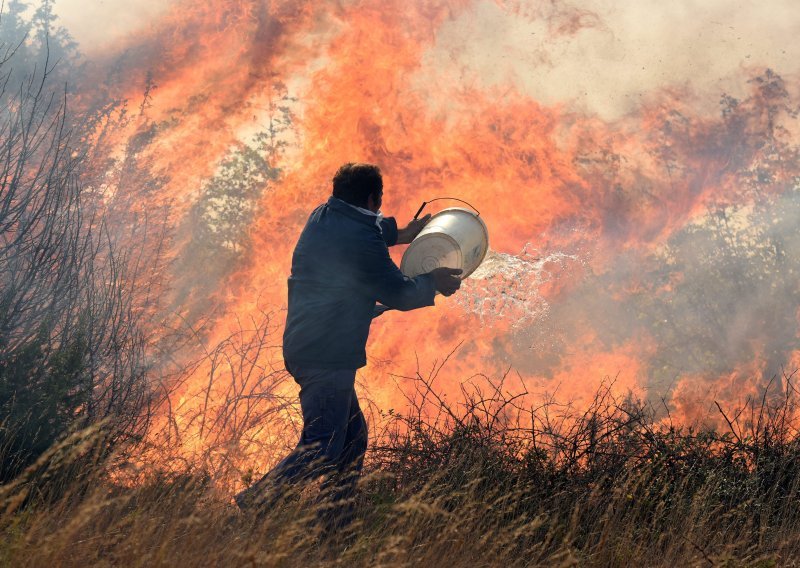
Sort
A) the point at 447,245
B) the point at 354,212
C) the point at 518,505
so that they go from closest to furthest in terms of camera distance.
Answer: the point at 354,212
the point at 518,505
the point at 447,245

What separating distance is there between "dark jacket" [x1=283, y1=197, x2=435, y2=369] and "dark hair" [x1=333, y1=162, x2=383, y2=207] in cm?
6

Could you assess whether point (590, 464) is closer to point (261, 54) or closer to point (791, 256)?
point (791, 256)

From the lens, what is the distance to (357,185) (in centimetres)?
420

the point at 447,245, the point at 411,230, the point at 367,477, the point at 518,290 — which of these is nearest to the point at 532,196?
the point at 518,290

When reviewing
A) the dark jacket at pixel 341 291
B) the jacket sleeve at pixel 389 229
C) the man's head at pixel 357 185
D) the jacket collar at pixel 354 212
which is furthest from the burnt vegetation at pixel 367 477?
the man's head at pixel 357 185

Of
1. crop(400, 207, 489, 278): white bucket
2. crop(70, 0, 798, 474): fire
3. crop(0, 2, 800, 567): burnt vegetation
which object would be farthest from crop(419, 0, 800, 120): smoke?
crop(400, 207, 489, 278): white bucket

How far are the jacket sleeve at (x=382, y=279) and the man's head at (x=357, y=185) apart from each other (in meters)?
0.21

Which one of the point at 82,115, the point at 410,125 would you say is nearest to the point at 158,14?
the point at 82,115

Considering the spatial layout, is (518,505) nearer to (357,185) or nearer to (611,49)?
(357,185)

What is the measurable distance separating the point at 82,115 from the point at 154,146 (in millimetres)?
1457

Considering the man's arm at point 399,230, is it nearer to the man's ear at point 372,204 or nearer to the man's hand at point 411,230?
the man's hand at point 411,230

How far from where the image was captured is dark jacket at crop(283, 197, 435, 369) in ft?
13.4

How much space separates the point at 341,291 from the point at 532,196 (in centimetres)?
855

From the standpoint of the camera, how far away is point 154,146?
14570 millimetres
